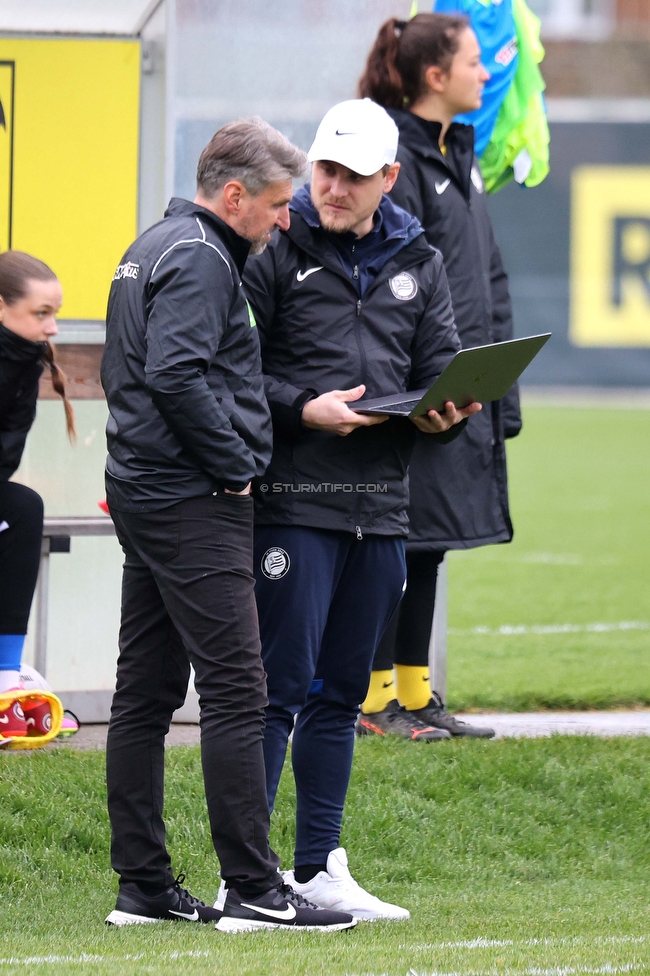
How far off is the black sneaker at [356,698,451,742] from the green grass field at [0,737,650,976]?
0.11m

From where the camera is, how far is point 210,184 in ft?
11.6

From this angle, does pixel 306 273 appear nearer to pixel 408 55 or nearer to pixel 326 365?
pixel 326 365

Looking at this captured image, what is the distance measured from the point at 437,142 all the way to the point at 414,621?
1.65 metres

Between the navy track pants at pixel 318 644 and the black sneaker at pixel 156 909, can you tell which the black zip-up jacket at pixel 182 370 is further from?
the black sneaker at pixel 156 909

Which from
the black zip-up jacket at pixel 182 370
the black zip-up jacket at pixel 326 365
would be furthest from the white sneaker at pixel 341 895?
the black zip-up jacket at pixel 182 370

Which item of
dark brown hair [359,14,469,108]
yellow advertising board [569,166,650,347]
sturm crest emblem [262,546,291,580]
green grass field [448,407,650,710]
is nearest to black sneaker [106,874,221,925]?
sturm crest emblem [262,546,291,580]

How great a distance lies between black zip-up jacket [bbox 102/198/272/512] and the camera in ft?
11.0

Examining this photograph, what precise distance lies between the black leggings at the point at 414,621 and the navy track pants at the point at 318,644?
A: 1.42 metres

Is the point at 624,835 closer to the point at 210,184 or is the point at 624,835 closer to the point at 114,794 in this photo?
the point at 114,794

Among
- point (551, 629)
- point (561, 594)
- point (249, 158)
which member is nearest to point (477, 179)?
point (249, 158)

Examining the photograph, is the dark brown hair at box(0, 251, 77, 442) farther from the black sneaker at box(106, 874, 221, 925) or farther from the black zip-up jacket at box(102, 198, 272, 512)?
the black sneaker at box(106, 874, 221, 925)

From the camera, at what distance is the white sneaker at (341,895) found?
151 inches

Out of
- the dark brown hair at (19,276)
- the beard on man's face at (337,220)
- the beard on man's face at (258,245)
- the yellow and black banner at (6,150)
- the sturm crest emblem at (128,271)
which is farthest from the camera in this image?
the yellow and black banner at (6,150)

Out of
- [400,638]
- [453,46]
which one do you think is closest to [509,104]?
[453,46]
